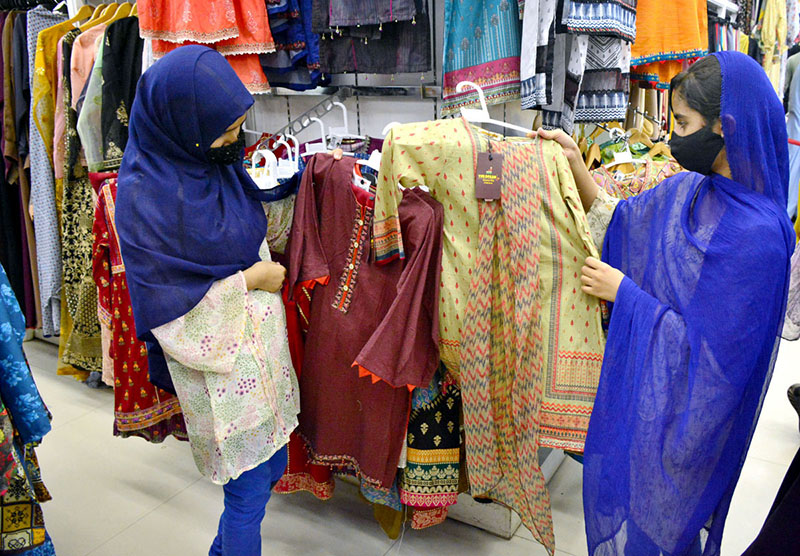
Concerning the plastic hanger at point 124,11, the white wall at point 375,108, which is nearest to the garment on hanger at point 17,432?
the white wall at point 375,108

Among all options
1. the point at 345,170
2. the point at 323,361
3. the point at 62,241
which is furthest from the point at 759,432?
the point at 62,241

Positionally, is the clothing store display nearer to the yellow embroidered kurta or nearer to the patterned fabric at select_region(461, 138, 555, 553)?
the yellow embroidered kurta

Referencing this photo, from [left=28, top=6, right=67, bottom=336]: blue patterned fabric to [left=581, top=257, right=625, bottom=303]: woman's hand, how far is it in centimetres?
257

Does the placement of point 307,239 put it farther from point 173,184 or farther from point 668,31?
point 668,31

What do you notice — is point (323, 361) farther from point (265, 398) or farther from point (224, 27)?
point (224, 27)

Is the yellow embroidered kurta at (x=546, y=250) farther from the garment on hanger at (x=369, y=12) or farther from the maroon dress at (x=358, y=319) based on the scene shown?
the garment on hanger at (x=369, y=12)

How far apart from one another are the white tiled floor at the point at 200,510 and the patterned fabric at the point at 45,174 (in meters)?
0.67

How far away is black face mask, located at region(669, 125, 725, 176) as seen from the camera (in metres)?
1.23

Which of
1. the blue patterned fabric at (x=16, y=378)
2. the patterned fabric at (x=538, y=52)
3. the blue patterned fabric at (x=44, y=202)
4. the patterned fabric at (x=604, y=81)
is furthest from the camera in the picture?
the blue patterned fabric at (x=44, y=202)

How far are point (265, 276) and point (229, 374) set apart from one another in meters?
0.26

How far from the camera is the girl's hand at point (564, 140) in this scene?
1.50m

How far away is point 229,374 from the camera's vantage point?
1.47 metres

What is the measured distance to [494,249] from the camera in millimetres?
1539

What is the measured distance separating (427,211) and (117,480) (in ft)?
5.66
